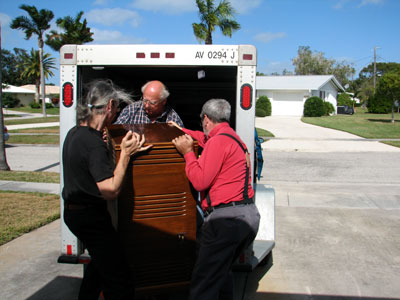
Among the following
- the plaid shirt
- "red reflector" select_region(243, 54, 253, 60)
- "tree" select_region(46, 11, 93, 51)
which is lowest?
the plaid shirt

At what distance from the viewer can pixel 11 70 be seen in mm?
85188

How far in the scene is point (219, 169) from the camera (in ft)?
8.87

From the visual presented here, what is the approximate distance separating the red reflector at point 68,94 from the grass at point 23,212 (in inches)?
103

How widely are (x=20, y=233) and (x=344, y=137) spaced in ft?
56.4

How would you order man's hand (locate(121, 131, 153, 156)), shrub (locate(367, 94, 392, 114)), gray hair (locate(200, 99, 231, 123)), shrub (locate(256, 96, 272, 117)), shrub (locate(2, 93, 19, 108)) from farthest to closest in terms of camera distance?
shrub (locate(2, 93, 19, 108)) < shrub (locate(367, 94, 392, 114)) < shrub (locate(256, 96, 272, 117)) < gray hair (locate(200, 99, 231, 123)) < man's hand (locate(121, 131, 153, 156))

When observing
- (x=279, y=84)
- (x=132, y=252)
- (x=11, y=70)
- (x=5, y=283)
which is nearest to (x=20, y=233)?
(x=5, y=283)

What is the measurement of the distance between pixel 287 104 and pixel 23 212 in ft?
122

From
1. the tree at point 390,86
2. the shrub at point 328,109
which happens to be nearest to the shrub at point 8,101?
the shrub at point 328,109

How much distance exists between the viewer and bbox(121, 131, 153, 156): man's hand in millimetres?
2626

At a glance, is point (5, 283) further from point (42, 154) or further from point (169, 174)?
point (42, 154)

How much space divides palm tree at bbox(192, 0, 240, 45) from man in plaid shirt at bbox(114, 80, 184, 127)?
58.1 ft

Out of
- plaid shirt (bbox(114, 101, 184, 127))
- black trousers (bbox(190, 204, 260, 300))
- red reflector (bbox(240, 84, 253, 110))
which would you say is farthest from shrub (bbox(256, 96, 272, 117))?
black trousers (bbox(190, 204, 260, 300))

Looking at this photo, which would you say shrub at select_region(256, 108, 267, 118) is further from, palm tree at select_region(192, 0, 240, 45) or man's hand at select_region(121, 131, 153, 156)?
man's hand at select_region(121, 131, 153, 156)

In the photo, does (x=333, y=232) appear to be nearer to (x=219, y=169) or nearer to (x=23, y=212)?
(x=219, y=169)
